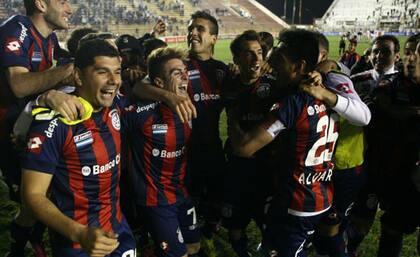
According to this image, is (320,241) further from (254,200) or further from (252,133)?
(252,133)

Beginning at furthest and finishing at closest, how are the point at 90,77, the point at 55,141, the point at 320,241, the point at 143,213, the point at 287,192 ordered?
the point at 320,241, the point at 143,213, the point at 287,192, the point at 90,77, the point at 55,141

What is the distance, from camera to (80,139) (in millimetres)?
2559

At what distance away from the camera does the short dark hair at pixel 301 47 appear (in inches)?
113

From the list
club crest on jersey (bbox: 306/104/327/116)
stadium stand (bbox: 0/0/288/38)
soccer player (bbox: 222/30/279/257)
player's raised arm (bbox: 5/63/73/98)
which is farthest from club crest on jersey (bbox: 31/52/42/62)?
stadium stand (bbox: 0/0/288/38)

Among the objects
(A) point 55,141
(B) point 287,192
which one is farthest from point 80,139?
(B) point 287,192

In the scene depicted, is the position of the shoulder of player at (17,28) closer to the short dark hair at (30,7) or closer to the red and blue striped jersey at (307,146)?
the short dark hair at (30,7)

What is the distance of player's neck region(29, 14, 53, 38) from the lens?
3.58m

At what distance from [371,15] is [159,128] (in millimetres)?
59151

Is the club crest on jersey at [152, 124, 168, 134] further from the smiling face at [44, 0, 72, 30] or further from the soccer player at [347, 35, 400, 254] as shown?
the soccer player at [347, 35, 400, 254]

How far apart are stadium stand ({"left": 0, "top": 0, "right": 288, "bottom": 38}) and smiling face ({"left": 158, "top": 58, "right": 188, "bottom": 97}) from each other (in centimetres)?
2774

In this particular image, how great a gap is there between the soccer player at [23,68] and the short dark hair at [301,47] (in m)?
1.69


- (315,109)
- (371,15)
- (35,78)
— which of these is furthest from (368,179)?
(371,15)

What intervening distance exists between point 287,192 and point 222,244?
1.85 metres

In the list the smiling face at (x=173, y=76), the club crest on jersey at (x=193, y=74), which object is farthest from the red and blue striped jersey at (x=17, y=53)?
the club crest on jersey at (x=193, y=74)
